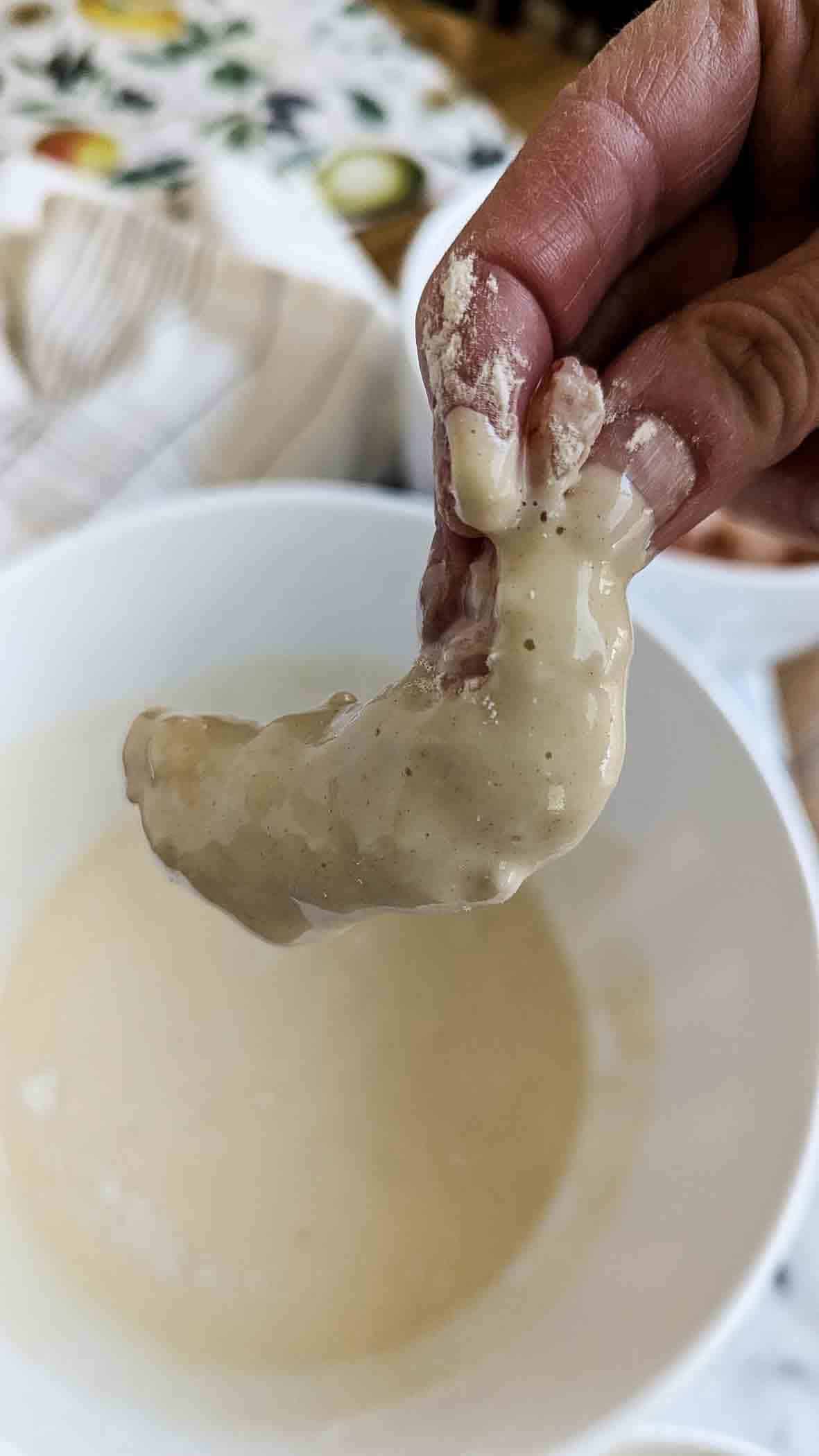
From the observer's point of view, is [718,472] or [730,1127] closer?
[718,472]

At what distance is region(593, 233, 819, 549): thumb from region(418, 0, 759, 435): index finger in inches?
1.5

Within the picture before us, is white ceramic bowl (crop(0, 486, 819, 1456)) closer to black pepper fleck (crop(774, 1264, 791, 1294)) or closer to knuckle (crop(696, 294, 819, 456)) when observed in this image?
black pepper fleck (crop(774, 1264, 791, 1294))

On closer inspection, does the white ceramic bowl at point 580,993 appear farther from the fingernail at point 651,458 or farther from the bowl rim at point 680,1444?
the fingernail at point 651,458

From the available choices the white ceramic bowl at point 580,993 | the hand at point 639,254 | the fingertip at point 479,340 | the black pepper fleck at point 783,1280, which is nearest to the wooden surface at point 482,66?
the white ceramic bowl at point 580,993

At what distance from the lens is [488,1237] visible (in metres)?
0.68

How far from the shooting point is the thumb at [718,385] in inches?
17.1

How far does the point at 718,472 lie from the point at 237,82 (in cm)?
87

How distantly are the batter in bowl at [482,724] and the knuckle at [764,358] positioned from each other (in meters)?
0.07

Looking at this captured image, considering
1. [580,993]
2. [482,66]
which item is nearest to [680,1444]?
[580,993]

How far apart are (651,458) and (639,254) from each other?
18cm

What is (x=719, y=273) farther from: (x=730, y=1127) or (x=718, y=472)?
(x=730, y=1127)

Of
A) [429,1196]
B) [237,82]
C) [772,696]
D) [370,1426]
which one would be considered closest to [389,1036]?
[429,1196]

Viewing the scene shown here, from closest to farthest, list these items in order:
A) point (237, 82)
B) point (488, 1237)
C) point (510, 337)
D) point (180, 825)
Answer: point (510, 337) < point (180, 825) < point (488, 1237) < point (237, 82)

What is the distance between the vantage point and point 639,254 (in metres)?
0.56
